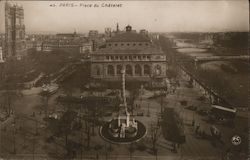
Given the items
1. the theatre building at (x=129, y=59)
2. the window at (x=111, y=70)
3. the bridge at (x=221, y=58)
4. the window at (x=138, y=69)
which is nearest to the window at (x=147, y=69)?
the theatre building at (x=129, y=59)

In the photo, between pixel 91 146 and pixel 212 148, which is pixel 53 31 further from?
pixel 212 148

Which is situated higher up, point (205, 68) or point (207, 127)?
point (205, 68)

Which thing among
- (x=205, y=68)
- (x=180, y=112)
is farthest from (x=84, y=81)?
(x=205, y=68)

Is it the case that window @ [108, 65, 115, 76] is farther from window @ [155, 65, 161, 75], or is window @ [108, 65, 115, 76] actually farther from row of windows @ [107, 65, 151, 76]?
window @ [155, 65, 161, 75]

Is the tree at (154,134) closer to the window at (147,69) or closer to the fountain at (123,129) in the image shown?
the fountain at (123,129)

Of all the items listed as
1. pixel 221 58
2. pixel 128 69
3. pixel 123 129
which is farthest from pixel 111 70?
pixel 221 58

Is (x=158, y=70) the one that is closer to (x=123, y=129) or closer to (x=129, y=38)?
(x=129, y=38)
